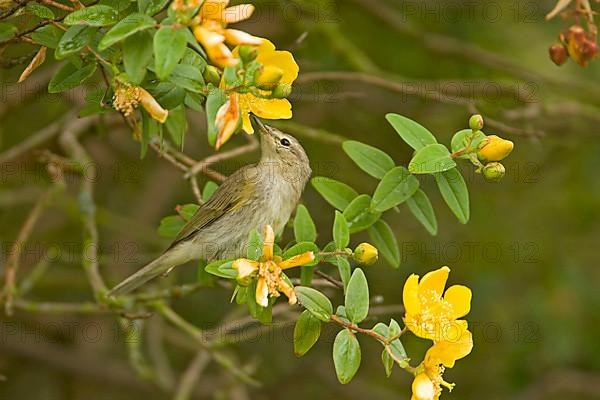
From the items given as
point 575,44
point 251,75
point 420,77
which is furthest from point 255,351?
point 251,75

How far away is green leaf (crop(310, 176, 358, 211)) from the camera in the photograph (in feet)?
9.88

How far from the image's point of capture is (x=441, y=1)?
20.1 ft

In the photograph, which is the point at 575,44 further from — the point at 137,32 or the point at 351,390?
the point at 351,390

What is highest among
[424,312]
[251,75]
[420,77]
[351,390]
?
[251,75]

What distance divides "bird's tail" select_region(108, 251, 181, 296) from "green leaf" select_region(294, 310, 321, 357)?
117 centimetres

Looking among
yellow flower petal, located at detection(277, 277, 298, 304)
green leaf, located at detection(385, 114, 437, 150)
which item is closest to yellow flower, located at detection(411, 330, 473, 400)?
yellow flower petal, located at detection(277, 277, 298, 304)

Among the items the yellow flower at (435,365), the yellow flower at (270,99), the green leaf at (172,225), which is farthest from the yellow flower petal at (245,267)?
the green leaf at (172,225)

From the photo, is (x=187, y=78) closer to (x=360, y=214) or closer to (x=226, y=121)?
(x=226, y=121)

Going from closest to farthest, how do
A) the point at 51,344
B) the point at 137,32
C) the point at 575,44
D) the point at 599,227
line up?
the point at 137,32 → the point at 575,44 → the point at 51,344 → the point at 599,227

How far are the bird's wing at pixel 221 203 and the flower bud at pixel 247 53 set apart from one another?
4.18ft

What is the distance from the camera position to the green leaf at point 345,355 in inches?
92.9

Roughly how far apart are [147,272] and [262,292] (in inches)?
56.7

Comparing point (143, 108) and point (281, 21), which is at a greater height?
point (143, 108)

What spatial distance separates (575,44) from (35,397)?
3.76 metres
